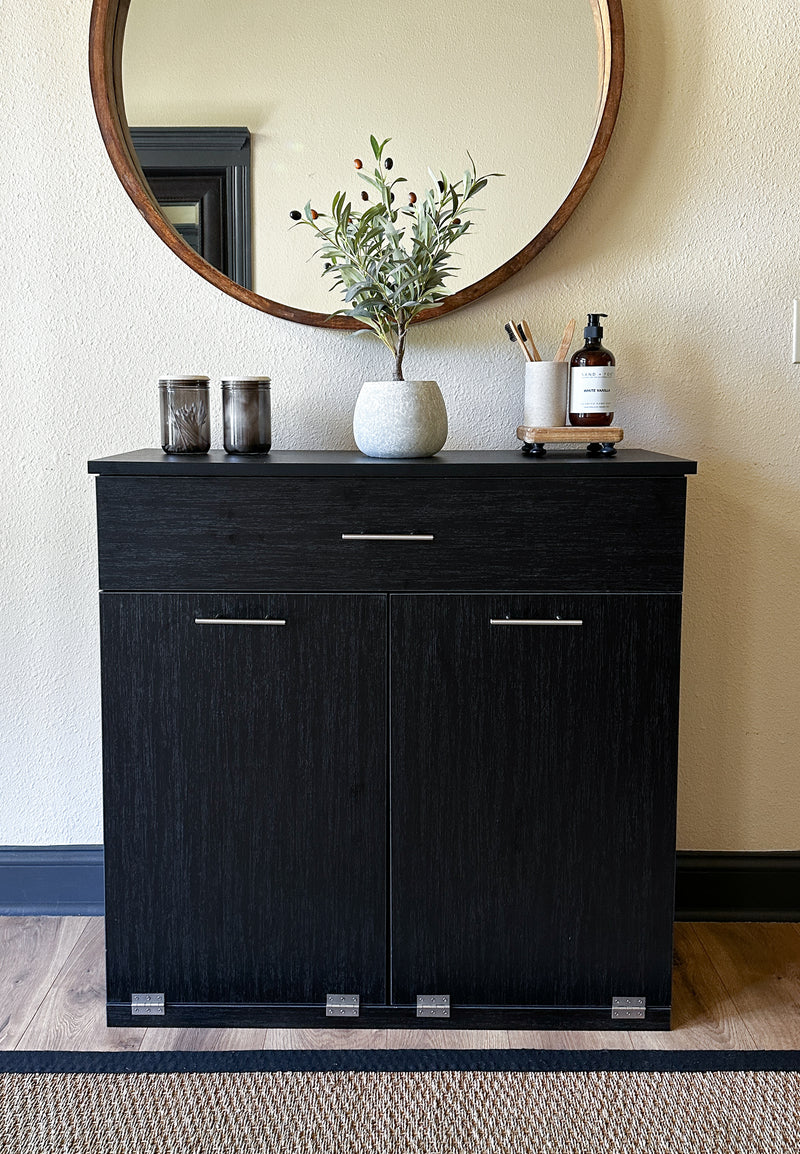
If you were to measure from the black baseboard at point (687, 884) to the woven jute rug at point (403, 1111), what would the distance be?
1.61 ft

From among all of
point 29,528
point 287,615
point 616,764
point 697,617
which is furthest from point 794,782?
point 29,528

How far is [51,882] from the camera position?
2.03 meters

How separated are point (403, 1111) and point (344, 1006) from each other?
0.21 metres

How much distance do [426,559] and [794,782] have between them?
0.98 m

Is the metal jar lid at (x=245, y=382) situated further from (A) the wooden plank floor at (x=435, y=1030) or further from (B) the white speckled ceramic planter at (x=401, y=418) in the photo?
(A) the wooden plank floor at (x=435, y=1030)

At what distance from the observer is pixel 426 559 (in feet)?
5.11

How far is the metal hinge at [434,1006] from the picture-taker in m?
1.64

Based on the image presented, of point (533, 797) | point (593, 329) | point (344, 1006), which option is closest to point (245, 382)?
point (593, 329)

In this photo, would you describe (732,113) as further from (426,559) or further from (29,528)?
(29,528)

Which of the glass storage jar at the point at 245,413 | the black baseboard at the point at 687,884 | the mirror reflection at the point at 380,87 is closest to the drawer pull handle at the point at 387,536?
the glass storage jar at the point at 245,413

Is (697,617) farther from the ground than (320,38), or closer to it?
closer to it

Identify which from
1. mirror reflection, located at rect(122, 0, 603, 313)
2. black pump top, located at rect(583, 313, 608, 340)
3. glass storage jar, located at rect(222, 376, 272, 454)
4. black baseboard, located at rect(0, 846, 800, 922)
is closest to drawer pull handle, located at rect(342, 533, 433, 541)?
glass storage jar, located at rect(222, 376, 272, 454)

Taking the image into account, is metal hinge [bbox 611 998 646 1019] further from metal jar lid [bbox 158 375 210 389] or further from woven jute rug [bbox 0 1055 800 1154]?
metal jar lid [bbox 158 375 210 389]

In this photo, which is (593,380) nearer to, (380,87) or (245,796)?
(380,87)
